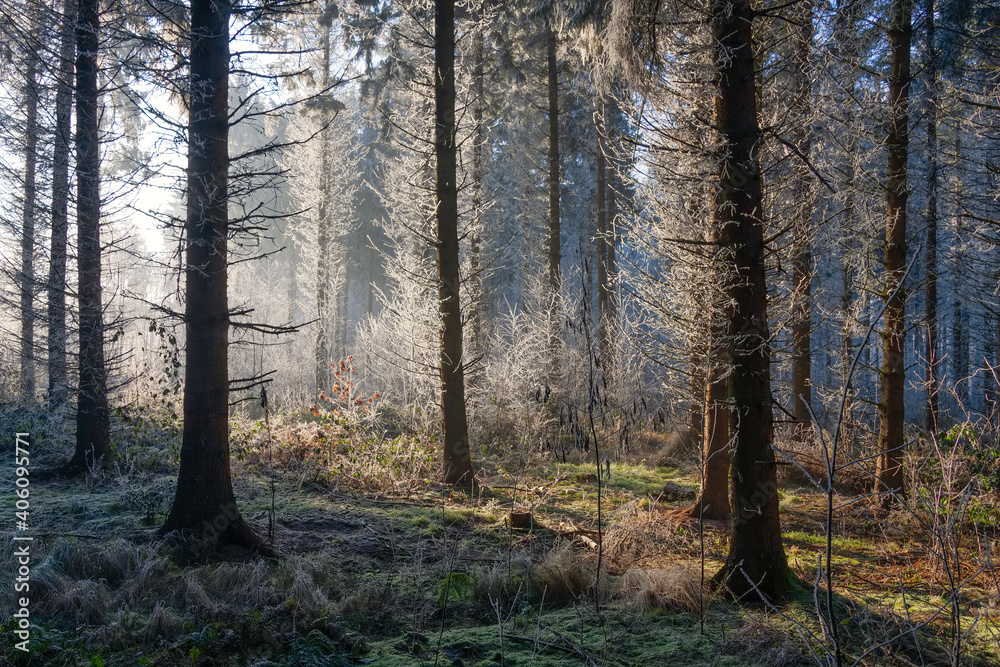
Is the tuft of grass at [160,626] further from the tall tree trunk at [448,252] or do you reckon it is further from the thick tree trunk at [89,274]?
the thick tree trunk at [89,274]

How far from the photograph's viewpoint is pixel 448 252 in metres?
8.53

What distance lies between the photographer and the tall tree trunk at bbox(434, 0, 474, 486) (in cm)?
852

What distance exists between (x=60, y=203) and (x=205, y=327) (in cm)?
731

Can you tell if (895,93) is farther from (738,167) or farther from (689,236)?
(738,167)

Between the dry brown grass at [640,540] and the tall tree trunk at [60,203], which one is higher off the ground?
the tall tree trunk at [60,203]

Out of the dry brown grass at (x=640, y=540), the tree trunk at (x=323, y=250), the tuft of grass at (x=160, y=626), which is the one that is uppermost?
the tree trunk at (x=323, y=250)

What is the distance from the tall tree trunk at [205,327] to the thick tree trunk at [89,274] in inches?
147

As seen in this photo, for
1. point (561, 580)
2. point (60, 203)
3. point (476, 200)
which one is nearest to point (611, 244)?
point (476, 200)

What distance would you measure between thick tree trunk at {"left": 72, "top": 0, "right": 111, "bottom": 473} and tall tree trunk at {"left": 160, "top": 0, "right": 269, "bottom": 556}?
3.72 meters

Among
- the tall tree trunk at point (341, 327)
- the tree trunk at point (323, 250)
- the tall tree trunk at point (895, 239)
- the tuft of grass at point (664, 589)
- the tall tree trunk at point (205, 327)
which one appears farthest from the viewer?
the tall tree trunk at point (341, 327)

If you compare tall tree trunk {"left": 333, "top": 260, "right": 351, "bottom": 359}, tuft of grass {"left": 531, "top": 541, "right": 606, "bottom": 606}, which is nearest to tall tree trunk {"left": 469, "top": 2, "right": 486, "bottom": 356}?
tuft of grass {"left": 531, "top": 541, "right": 606, "bottom": 606}

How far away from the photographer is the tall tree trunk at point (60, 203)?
7.79 metres

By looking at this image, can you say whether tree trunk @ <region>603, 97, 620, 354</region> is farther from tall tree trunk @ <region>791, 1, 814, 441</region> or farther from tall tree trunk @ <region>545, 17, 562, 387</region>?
tall tree trunk @ <region>791, 1, 814, 441</region>

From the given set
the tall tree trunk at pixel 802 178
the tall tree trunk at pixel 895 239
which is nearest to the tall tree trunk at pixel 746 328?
the tall tree trunk at pixel 802 178
